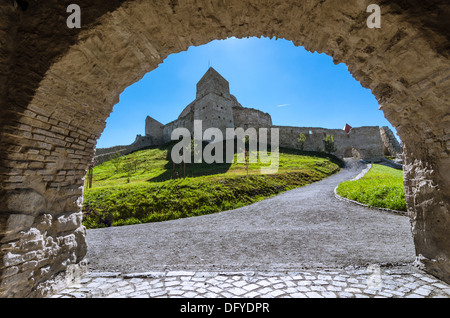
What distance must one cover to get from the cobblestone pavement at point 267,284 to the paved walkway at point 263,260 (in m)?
0.02

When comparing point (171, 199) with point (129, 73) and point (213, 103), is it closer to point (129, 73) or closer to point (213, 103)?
point (129, 73)

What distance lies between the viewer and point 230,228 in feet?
29.4

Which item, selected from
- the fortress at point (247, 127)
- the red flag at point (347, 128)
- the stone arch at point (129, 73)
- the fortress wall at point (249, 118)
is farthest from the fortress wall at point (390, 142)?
the stone arch at point (129, 73)

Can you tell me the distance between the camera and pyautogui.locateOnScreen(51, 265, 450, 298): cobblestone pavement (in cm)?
364

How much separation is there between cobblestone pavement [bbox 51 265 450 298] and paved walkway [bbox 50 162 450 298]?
0.06 ft

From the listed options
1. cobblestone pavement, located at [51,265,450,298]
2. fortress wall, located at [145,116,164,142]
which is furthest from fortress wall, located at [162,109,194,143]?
cobblestone pavement, located at [51,265,450,298]

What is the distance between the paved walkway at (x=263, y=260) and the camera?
3.86 meters

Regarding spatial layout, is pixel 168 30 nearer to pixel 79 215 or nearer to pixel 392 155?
pixel 79 215

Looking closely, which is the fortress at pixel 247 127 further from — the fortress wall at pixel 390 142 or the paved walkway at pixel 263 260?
the paved walkway at pixel 263 260

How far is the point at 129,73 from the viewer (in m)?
4.63

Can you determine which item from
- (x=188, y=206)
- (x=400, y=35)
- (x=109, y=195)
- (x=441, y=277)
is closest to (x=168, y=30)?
(x=400, y=35)

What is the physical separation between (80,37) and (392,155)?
2355 inches
